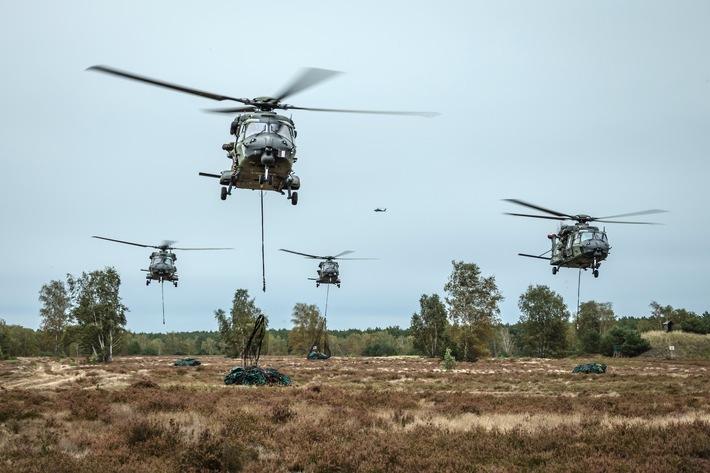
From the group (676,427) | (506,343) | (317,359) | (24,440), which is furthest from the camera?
(506,343)

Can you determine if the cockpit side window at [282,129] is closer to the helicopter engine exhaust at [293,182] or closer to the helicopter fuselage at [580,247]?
the helicopter engine exhaust at [293,182]

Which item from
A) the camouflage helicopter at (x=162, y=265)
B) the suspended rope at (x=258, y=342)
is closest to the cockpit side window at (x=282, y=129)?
the suspended rope at (x=258, y=342)

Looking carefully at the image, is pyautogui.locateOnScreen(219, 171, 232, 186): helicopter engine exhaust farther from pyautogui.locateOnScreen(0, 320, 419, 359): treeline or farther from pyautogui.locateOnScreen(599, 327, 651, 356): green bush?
pyautogui.locateOnScreen(0, 320, 419, 359): treeline

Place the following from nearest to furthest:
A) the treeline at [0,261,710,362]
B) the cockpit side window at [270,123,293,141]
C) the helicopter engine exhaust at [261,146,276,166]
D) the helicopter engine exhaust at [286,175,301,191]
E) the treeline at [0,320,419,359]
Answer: the helicopter engine exhaust at [261,146,276,166]
the cockpit side window at [270,123,293,141]
the helicopter engine exhaust at [286,175,301,191]
the treeline at [0,261,710,362]
the treeline at [0,320,419,359]

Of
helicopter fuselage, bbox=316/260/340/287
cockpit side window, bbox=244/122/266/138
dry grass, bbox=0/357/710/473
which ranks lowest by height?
dry grass, bbox=0/357/710/473

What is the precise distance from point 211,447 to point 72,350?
401ft

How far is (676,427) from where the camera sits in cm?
1540

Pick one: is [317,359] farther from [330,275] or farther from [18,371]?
[18,371]

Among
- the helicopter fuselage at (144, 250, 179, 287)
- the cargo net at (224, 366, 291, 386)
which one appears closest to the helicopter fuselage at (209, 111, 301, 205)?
the cargo net at (224, 366, 291, 386)

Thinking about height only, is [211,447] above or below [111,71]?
below

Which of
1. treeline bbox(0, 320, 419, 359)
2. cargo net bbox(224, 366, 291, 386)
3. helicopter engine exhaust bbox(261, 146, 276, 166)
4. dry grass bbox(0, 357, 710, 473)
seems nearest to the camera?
dry grass bbox(0, 357, 710, 473)

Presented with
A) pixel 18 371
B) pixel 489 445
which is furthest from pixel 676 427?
pixel 18 371

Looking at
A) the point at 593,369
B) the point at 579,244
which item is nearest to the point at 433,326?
the point at 593,369

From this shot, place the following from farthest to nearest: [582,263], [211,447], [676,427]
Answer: [582,263] < [676,427] < [211,447]
